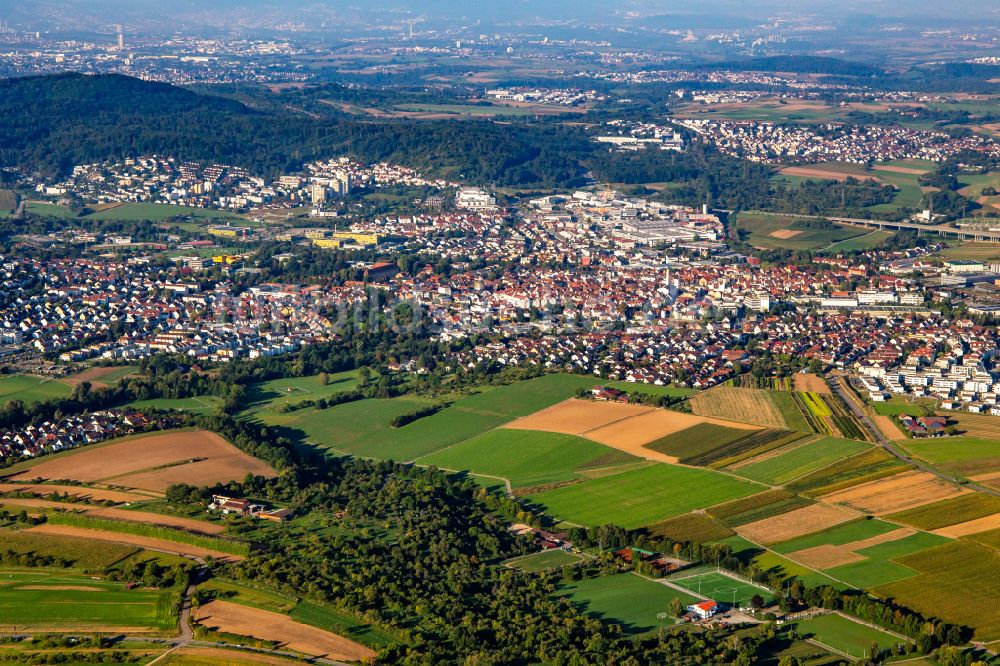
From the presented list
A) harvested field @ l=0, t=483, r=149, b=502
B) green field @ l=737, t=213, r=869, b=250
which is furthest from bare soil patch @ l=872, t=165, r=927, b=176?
harvested field @ l=0, t=483, r=149, b=502

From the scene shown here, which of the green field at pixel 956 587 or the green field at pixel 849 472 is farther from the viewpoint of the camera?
the green field at pixel 849 472

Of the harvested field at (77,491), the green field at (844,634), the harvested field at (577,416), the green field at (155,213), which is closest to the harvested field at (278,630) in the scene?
the harvested field at (77,491)

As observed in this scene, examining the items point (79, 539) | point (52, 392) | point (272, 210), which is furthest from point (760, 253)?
point (79, 539)

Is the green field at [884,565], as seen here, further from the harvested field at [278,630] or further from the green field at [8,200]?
the green field at [8,200]

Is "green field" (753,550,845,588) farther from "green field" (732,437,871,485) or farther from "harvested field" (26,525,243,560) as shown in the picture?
"harvested field" (26,525,243,560)

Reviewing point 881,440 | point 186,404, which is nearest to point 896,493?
point 881,440

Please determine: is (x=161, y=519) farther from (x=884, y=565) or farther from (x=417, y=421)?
(x=884, y=565)
